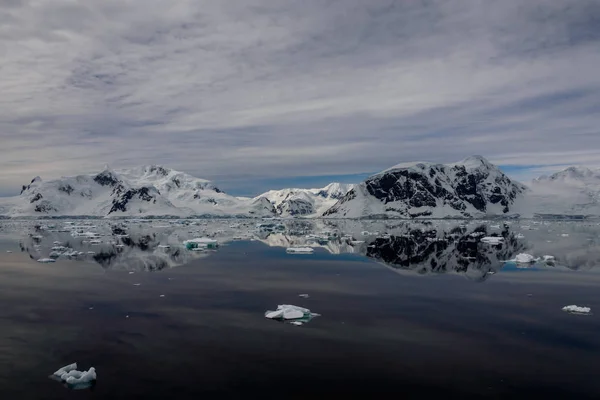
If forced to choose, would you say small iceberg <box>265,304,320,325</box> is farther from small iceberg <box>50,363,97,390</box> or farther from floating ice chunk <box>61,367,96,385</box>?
floating ice chunk <box>61,367,96,385</box>

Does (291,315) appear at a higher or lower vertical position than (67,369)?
higher

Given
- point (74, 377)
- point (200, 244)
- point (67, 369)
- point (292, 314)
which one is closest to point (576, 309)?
point (292, 314)

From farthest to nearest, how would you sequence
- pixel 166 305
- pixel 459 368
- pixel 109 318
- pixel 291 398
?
pixel 166 305, pixel 109 318, pixel 459 368, pixel 291 398

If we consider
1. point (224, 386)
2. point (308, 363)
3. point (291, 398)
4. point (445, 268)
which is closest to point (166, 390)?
point (224, 386)

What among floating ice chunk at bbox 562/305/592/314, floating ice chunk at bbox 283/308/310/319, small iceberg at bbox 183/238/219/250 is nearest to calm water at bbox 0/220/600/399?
floating ice chunk at bbox 562/305/592/314

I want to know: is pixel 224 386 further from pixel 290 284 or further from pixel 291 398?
pixel 290 284

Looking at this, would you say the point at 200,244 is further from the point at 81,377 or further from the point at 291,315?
the point at 81,377

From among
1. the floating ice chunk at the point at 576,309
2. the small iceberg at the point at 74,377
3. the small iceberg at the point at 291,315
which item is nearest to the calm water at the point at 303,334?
the small iceberg at the point at 74,377

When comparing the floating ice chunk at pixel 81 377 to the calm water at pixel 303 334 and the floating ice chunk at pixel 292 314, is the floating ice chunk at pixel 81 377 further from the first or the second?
the floating ice chunk at pixel 292 314
